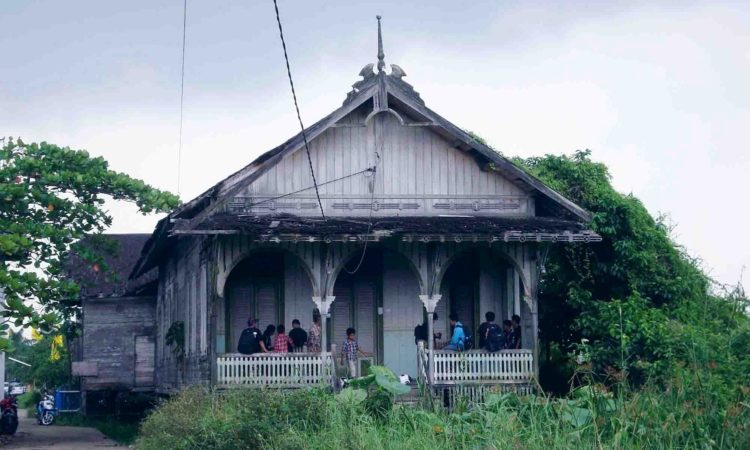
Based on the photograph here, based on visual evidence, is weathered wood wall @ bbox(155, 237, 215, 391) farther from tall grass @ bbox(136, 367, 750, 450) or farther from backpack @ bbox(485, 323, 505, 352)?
tall grass @ bbox(136, 367, 750, 450)

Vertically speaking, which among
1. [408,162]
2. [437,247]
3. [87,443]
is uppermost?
[408,162]

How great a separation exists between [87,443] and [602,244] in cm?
1229

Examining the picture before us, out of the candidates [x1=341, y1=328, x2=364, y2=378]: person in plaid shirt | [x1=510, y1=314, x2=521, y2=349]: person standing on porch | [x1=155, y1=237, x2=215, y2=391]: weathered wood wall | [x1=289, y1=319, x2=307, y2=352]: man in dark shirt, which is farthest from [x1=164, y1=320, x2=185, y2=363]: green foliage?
[x1=510, y1=314, x2=521, y2=349]: person standing on porch

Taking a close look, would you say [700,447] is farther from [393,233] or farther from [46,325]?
[46,325]

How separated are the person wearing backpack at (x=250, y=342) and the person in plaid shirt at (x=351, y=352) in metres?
1.62

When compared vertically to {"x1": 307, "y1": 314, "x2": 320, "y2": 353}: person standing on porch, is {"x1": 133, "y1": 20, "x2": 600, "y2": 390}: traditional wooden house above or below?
above

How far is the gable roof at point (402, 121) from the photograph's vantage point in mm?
21734

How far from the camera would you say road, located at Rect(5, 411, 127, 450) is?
25.3 meters

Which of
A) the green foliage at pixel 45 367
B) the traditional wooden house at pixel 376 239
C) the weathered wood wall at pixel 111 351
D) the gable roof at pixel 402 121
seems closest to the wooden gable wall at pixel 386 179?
the traditional wooden house at pixel 376 239

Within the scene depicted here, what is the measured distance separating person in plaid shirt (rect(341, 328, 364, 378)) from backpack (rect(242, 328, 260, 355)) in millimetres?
1678

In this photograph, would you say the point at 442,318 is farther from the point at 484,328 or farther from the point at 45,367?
the point at 45,367

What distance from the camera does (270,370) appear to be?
2086 centimetres

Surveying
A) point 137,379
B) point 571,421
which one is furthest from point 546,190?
point 137,379

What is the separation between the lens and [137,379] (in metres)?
35.2
